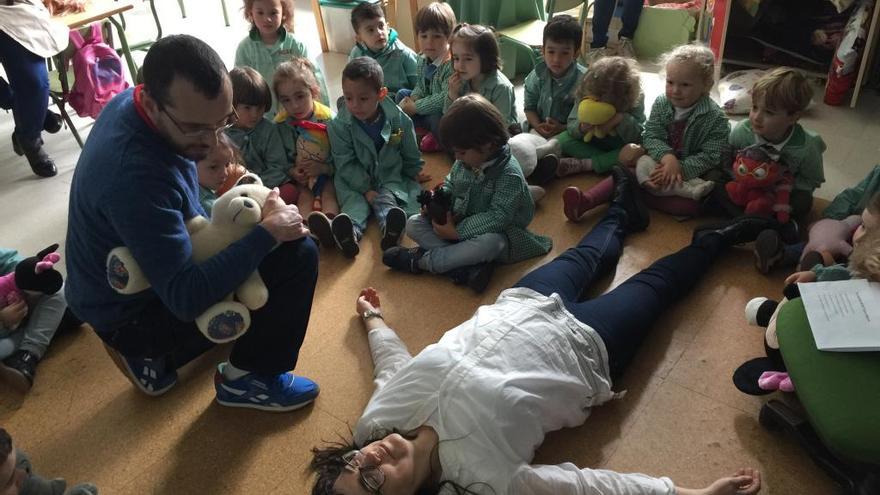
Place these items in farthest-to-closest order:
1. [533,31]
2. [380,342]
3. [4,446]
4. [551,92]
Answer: [533,31]
[551,92]
[380,342]
[4,446]

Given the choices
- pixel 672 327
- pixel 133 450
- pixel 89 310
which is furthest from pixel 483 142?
pixel 133 450

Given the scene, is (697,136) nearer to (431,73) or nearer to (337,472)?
(431,73)

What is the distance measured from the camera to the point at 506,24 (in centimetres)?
364

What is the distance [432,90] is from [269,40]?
800 millimetres

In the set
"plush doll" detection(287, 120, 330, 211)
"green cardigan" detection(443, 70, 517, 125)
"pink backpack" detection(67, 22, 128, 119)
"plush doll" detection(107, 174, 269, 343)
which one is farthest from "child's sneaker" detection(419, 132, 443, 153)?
"plush doll" detection(107, 174, 269, 343)

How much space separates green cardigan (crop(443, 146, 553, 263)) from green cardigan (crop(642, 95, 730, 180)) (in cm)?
59

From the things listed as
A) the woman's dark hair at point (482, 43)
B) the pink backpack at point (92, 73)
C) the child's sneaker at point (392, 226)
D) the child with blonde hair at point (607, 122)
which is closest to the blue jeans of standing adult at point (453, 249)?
the child's sneaker at point (392, 226)

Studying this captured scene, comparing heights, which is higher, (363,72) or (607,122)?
(363,72)

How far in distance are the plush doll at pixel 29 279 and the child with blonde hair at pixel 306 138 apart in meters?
0.86

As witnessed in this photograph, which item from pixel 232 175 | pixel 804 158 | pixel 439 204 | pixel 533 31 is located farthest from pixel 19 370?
pixel 533 31

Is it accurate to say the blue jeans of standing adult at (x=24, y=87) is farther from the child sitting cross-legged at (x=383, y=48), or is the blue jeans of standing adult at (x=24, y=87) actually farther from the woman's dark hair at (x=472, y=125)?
the woman's dark hair at (x=472, y=125)

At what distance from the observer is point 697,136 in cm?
228

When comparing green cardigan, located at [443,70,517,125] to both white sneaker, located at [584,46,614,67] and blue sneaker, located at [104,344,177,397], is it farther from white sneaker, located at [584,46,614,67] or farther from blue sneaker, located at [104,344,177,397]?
blue sneaker, located at [104,344,177,397]

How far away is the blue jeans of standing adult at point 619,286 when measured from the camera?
1.57 metres
